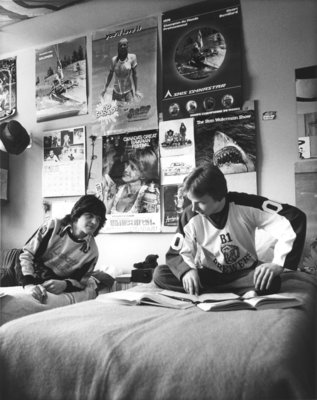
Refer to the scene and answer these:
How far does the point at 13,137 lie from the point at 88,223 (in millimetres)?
1095

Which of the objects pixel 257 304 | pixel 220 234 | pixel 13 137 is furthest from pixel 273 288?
pixel 13 137

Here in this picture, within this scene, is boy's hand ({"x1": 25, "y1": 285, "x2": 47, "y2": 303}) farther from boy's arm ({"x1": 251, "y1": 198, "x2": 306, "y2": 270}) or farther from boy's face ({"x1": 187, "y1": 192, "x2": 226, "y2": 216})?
boy's arm ({"x1": 251, "y1": 198, "x2": 306, "y2": 270})

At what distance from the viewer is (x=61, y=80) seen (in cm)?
243

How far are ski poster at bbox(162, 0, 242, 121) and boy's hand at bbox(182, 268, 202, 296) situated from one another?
1025mm

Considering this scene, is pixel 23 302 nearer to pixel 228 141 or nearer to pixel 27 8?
pixel 228 141

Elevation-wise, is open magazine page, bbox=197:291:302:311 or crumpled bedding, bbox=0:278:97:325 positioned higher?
open magazine page, bbox=197:291:302:311

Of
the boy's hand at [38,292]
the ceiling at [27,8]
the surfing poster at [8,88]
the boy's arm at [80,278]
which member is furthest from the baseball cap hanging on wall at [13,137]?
the boy's hand at [38,292]

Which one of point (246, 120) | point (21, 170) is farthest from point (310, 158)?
Result: point (21, 170)

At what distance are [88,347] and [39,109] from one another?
6.87ft

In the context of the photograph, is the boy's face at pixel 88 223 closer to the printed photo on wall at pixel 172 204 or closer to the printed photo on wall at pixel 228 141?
the printed photo on wall at pixel 172 204

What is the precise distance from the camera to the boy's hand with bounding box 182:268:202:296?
118 cm

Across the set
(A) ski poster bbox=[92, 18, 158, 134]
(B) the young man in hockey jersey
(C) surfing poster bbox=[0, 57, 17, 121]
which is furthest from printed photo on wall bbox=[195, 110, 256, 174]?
(C) surfing poster bbox=[0, 57, 17, 121]

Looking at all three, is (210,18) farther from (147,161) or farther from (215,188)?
(215,188)

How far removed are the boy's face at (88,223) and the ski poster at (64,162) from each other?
0.69m
